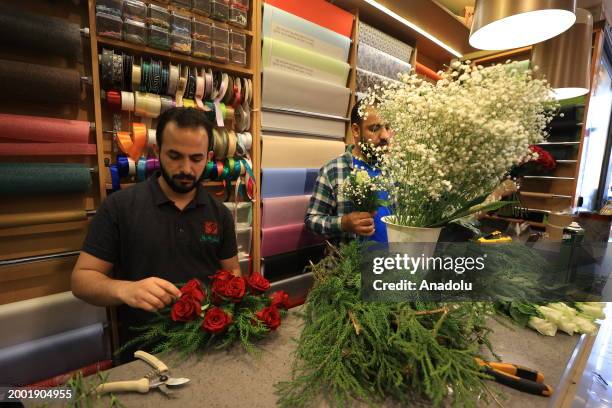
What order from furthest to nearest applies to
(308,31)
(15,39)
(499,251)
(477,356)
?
(308,31)
(15,39)
(499,251)
(477,356)

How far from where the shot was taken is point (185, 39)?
5.18 ft

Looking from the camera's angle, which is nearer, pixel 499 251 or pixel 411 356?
pixel 411 356

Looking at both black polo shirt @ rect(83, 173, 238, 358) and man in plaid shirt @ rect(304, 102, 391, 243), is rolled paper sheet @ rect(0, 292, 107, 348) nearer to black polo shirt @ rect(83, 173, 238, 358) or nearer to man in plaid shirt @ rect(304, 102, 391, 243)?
black polo shirt @ rect(83, 173, 238, 358)

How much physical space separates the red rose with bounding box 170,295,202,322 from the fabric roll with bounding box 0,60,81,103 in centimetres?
112

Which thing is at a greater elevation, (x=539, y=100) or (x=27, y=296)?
(x=539, y=100)

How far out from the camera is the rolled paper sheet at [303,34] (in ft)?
6.18

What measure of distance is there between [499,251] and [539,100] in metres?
0.43

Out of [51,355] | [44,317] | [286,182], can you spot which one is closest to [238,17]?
[286,182]

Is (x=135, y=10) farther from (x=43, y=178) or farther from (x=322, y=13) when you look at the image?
(x=322, y=13)

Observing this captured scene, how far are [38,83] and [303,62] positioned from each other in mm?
1445

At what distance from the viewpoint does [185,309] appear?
0.80 metres

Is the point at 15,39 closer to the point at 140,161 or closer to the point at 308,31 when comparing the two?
the point at 140,161

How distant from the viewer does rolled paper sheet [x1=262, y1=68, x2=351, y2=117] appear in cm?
195

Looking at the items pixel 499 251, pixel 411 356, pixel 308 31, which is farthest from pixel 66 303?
pixel 308 31
